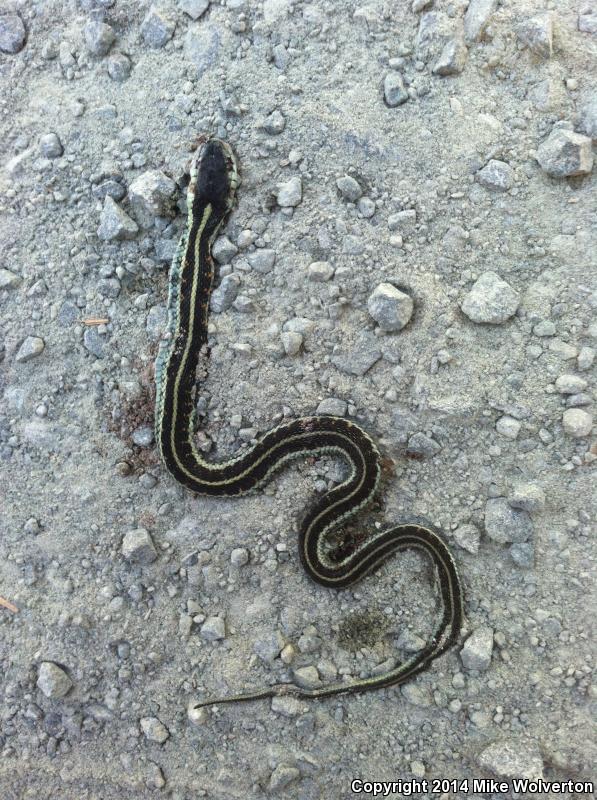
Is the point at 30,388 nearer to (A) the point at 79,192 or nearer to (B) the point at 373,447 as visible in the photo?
(A) the point at 79,192

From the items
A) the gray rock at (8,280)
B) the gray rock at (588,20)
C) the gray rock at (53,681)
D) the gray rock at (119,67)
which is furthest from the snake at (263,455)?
the gray rock at (588,20)

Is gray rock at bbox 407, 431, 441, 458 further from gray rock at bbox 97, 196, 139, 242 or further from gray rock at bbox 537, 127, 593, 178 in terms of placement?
gray rock at bbox 97, 196, 139, 242

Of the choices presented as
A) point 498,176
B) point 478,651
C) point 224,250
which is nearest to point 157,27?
point 224,250

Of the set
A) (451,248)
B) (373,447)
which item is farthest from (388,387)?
(451,248)

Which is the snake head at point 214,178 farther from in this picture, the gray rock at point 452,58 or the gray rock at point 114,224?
the gray rock at point 452,58

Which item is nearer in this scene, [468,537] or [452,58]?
[468,537]

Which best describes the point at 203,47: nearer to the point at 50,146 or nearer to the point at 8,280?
the point at 50,146
